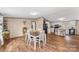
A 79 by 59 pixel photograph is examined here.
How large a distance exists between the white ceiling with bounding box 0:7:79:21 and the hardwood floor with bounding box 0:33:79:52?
0.38 meters

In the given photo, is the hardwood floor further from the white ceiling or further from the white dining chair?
the white ceiling

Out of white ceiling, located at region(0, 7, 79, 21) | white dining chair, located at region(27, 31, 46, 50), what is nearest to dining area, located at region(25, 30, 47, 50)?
white dining chair, located at region(27, 31, 46, 50)

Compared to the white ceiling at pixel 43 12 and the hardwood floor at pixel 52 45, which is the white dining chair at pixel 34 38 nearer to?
the hardwood floor at pixel 52 45

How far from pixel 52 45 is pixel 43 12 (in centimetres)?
63

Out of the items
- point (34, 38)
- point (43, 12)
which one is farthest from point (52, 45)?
point (43, 12)

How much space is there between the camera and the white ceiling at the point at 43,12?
7.73 feet

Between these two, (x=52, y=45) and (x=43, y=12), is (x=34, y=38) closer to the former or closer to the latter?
(x=52, y=45)

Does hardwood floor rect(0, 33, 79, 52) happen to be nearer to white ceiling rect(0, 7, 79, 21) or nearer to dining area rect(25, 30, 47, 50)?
dining area rect(25, 30, 47, 50)

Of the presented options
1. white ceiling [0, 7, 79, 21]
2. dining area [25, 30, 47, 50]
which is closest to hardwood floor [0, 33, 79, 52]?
dining area [25, 30, 47, 50]

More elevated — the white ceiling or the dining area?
the white ceiling

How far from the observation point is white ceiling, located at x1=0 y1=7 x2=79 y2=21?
236 cm
